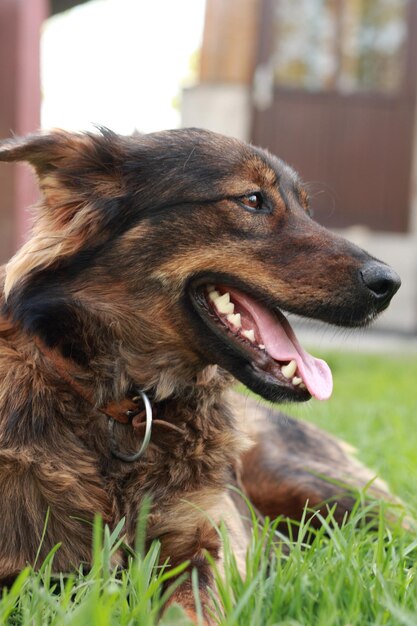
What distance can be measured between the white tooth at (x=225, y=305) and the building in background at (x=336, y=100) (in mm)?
8279

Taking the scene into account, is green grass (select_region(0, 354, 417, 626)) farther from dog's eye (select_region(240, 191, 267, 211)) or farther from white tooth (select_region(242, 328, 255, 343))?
dog's eye (select_region(240, 191, 267, 211))

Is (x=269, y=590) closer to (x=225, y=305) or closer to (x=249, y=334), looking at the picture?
(x=249, y=334)

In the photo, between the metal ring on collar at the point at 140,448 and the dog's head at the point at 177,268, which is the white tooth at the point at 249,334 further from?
the metal ring on collar at the point at 140,448

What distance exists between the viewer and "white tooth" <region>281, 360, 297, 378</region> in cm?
263

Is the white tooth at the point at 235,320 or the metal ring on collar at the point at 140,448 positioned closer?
the metal ring on collar at the point at 140,448

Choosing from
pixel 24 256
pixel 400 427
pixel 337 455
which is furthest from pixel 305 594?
pixel 400 427

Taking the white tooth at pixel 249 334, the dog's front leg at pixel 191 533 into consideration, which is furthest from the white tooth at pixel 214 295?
the dog's front leg at pixel 191 533

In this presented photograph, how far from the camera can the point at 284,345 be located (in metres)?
2.72

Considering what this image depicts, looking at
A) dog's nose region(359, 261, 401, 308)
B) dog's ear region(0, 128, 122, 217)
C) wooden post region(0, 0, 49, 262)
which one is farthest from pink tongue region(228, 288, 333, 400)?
wooden post region(0, 0, 49, 262)

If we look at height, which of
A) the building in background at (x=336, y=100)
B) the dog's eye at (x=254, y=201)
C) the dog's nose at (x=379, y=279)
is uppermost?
the dog's eye at (x=254, y=201)

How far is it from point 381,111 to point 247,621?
9.95m

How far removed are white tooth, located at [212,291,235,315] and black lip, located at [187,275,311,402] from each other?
0.11 ft

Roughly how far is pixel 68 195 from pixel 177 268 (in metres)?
0.42

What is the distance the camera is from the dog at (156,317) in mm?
2490
